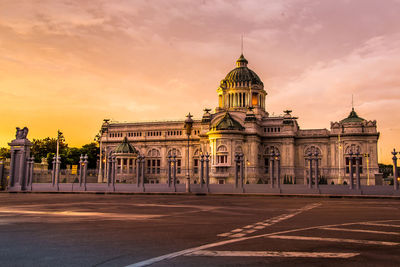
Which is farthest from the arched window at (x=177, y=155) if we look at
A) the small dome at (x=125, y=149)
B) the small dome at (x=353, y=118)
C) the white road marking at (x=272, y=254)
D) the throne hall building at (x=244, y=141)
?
the white road marking at (x=272, y=254)

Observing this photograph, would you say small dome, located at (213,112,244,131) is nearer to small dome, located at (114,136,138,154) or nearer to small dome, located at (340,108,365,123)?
small dome, located at (114,136,138,154)

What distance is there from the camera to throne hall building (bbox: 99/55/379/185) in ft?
259

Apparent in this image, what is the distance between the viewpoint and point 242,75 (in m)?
94.1

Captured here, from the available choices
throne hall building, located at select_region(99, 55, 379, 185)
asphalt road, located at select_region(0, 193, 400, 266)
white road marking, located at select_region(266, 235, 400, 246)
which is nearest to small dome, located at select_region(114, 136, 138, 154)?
throne hall building, located at select_region(99, 55, 379, 185)

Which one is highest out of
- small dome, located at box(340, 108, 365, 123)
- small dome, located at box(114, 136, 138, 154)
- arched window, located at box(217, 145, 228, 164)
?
small dome, located at box(340, 108, 365, 123)

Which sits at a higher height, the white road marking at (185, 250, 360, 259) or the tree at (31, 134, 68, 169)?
the tree at (31, 134, 68, 169)

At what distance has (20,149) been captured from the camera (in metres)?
44.8

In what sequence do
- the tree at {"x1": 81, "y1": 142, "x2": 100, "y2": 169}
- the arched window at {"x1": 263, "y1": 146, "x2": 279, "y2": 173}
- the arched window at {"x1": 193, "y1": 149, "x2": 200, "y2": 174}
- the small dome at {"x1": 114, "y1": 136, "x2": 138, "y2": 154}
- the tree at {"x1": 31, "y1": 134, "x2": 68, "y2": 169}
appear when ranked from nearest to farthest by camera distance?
the arched window at {"x1": 263, "y1": 146, "x2": 279, "y2": 173}
the small dome at {"x1": 114, "y1": 136, "x2": 138, "y2": 154}
the arched window at {"x1": 193, "y1": 149, "x2": 200, "y2": 174}
the tree at {"x1": 31, "y1": 134, "x2": 68, "y2": 169}
the tree at {"x1": 81, "y1": 142, "x2": 100, "y2": 169}

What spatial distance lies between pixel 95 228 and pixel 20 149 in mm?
36529

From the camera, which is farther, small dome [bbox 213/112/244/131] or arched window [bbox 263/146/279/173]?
arched window [bbox 263/146/279/173]

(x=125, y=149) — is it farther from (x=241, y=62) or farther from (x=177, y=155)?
(x=241, y=62)

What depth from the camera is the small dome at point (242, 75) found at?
93.2m

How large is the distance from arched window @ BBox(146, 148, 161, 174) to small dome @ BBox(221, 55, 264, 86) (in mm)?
24389

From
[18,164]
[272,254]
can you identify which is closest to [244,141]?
[18,164]
